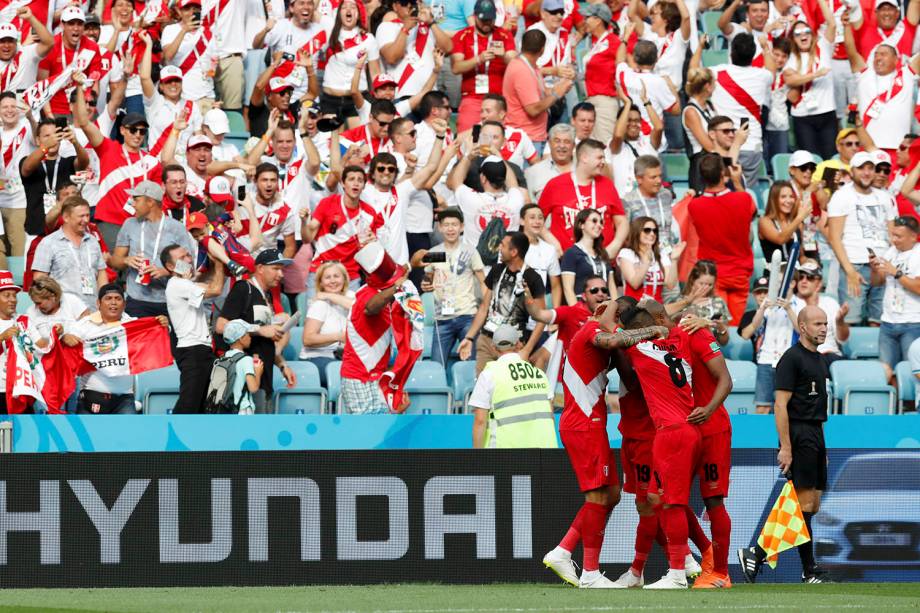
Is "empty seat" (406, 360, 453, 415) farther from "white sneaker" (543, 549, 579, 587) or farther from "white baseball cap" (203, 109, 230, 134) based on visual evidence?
"white sneaker" (543, 549, 579, 587)

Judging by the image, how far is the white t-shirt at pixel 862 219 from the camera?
614 inches

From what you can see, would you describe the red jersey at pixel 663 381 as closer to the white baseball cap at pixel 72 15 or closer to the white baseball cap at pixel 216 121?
the white baseball cap at pixel 216 121

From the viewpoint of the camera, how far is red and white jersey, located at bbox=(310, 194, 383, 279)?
14680mm

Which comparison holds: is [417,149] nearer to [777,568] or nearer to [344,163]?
[344,163]

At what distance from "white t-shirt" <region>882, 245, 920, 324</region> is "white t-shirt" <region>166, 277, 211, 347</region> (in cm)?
610

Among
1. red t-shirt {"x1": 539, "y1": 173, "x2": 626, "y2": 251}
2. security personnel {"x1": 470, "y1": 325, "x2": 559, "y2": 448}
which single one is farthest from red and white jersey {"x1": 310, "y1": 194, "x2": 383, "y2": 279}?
security personnel {"x1": 470, "y1": 325, "x2": 559, "y2": 448}

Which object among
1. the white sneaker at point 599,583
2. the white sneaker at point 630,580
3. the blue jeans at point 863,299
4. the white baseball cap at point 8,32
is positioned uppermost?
the white baseball cap at point 8,32

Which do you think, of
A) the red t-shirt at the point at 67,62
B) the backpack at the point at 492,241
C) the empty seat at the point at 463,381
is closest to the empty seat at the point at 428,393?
the empty seat at the point at 463,381

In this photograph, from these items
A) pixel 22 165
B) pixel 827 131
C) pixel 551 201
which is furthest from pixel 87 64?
pixel 827 131

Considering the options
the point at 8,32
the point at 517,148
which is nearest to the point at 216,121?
the point at 8,32

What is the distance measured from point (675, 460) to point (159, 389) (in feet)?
17.5

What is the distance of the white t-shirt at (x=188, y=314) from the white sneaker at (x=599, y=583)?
13.9ft

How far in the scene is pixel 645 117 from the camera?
16.9m

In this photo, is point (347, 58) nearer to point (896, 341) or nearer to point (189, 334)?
point (189, 334)
